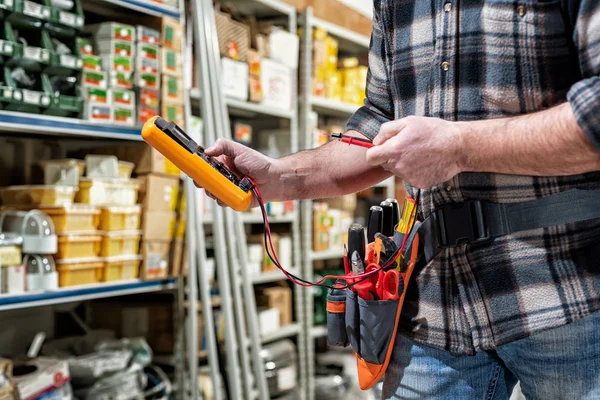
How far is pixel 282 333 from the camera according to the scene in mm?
3467

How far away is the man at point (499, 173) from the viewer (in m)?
0.90

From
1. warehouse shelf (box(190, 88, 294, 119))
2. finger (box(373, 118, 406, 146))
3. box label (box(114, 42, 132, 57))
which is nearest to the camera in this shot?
finger (box(373, 118, 406, 146))

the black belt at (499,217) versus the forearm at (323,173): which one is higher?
the forearm at (323,173)

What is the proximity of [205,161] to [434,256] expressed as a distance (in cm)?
43

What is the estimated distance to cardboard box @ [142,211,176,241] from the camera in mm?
2592

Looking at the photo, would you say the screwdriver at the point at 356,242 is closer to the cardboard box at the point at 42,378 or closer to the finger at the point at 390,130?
the finger at the point at 390,130

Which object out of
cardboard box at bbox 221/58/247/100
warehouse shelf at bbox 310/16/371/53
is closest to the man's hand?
cardboard box at bbox 221/58/247/100

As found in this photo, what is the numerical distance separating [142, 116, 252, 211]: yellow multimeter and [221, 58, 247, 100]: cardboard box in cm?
186

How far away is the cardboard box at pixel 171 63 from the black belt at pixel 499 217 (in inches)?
71.8

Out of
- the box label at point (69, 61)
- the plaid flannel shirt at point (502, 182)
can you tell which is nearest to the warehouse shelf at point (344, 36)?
the box label at point (69, 61)

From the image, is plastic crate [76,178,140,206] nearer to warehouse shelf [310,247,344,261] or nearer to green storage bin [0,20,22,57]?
green storage bin [0,20,22,57]

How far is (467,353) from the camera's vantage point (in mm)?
1047

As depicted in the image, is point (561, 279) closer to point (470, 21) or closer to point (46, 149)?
point (470, 21)

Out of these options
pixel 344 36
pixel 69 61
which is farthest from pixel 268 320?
pixel 344 36
